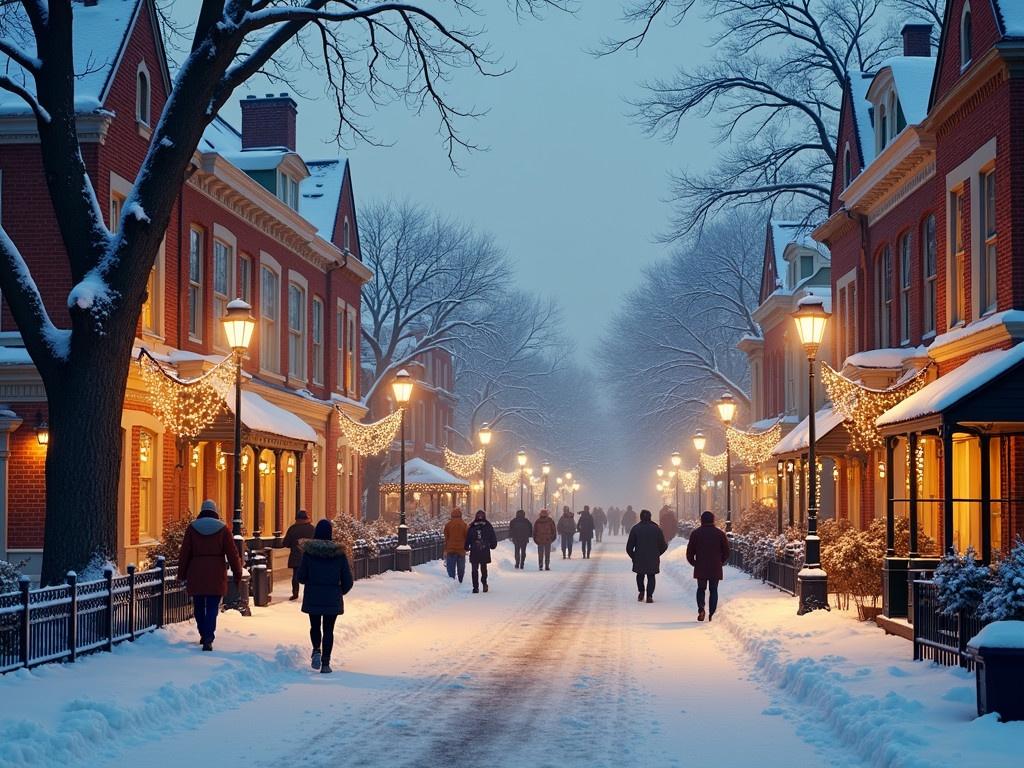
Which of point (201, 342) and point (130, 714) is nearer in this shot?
point (130, 714)

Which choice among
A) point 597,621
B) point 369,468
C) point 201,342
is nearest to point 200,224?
point 201,342

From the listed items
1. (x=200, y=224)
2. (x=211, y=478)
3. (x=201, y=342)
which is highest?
(x=200, y=224)

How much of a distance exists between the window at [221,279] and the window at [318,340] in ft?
28.9

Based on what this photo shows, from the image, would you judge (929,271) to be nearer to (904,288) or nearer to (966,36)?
(904,288)

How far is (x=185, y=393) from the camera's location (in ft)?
76.7

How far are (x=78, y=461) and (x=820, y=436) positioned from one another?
17.2 metres

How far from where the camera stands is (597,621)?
22406mm

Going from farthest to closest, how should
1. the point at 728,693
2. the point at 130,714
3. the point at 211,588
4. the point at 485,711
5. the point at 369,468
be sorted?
the point at 369,468 < the point at 211,588 < the point at 728,693 < the point at 485,711 < the point at 130,714

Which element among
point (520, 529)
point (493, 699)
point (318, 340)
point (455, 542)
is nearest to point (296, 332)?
point (318, 340)

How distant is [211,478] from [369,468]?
1166 inches

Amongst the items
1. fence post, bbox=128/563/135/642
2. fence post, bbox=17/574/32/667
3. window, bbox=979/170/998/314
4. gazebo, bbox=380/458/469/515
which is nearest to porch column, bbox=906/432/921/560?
window, bbox=979/170/998/314

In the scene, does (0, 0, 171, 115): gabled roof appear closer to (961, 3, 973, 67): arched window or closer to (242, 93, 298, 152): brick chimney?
(242, 93, 298, 152): brick chimney

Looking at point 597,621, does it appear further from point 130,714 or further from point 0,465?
point 130,714

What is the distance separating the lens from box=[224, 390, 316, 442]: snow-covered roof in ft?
86.3
